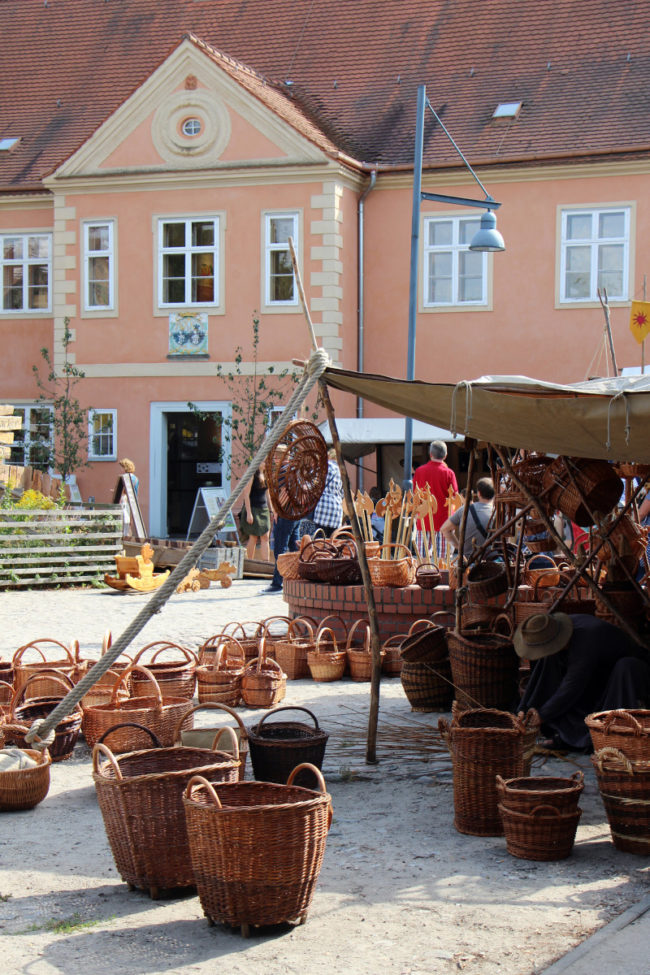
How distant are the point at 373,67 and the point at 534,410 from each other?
65.8 feet

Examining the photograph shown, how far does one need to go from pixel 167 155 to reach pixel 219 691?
52.0 ft

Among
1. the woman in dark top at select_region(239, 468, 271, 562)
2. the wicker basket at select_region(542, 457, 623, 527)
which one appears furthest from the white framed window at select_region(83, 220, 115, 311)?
the wicker basket at select_region(542, 457, 623, 527)

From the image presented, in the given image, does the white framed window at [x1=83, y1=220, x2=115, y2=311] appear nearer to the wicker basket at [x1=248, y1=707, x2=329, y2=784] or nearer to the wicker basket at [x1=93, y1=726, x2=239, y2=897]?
the wicker basket at [x1=248, y1=707, x2=329, y2=784]

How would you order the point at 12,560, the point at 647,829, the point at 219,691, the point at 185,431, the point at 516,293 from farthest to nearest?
the point at 185,431
the point at 516,293
the point at 12,560
the point at 219,691
the point at 647,829

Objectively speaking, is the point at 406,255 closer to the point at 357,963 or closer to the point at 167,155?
the point at 167,155

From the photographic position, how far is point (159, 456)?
22531 millimetres

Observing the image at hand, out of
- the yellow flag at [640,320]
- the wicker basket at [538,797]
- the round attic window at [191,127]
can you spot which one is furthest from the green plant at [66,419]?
the wicker basket at [538,797]

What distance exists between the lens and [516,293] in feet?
69.8

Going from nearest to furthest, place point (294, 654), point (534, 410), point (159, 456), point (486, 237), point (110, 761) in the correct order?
1. point (110, 761)
2. point (534, 410)
3. point (294, 654)
4. point (486, 237)
5. point (159, 456)

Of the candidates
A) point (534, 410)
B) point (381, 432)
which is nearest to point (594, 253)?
point (381, 432)

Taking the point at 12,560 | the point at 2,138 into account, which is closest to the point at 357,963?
the point at 12,560

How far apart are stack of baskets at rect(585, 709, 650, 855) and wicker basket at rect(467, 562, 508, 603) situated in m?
2.94

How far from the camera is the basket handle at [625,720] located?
17.4 feet

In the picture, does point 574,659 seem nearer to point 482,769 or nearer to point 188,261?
point 482,769
